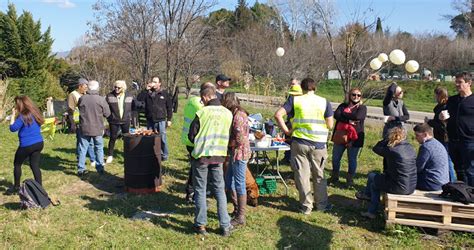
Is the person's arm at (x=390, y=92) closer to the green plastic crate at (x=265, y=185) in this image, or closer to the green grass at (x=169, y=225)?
the green grass at (x=169, y=225)

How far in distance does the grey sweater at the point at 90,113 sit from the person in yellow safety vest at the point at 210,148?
9.49 feet

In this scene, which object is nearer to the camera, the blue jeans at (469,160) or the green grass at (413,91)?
the blue jeans at (469,160)

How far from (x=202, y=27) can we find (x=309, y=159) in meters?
11.6

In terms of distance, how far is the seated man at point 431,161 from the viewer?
16.7 ft

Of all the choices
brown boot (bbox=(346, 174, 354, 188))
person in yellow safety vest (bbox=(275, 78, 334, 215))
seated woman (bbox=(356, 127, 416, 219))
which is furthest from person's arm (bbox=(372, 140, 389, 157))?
brown boot (bbox=(346, 174, 354, 188))

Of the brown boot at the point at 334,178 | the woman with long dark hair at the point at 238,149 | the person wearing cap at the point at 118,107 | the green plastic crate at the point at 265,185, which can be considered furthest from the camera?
the person wearing cap at the point at 118,107

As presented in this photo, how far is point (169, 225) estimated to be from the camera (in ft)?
16.2

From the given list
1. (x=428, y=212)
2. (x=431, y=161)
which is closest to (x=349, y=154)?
(x=431, y=161)

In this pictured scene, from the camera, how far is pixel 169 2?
11898 millimetres

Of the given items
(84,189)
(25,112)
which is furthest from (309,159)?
(25,112)

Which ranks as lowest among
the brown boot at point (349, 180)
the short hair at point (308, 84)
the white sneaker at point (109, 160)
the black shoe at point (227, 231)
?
the black shoe at point (227, 231)

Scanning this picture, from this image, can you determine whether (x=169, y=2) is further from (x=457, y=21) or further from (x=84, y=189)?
(x=457, y=21)

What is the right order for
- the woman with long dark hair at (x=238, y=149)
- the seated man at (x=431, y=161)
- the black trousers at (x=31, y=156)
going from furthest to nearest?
the black trousers at (x=31, y=156) < the seated man at (x=431, y=161) < the woman with long dark hair at (x=238, y=149)

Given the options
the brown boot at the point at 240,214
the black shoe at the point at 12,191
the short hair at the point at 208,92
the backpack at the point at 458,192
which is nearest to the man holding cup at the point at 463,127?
the backpack at the point at 458,192
